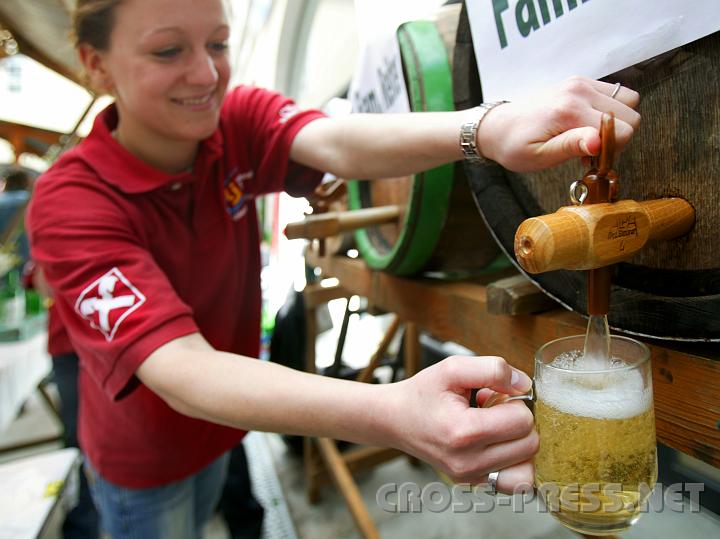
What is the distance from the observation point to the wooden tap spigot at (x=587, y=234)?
46 cm

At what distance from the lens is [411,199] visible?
39.6 inches

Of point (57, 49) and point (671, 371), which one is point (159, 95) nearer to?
point (671, 371)

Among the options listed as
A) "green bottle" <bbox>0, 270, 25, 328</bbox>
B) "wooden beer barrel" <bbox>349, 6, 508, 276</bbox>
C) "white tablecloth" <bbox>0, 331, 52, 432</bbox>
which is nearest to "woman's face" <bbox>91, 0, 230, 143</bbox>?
"wooden beer barrel" <bbox>349, 6, 508, 276</bbox>

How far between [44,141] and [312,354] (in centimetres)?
384

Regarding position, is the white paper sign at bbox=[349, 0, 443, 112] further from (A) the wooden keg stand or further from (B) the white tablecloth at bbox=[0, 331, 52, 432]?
(B) the white tablecloth at bbox=[0, 331, 52, 432]

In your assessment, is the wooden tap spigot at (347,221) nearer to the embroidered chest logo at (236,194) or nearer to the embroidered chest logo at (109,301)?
the embroidered chest logo at (236,194)

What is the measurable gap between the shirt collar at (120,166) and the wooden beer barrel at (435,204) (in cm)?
51

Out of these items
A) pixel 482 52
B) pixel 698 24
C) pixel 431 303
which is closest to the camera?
pixel 698 24

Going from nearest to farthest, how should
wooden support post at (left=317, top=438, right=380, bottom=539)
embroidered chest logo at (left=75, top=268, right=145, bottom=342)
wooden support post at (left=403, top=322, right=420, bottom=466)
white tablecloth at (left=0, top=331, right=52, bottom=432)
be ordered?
embroidered chest logo at (left=75, top=268, right=145, bottom=342) < wooden support post at (left=317, top=438, right=380, bottom=539) < white tablecloth at (left=0, top=331, right=52, bottom=432) < wooden support post at (left=403, top=322, right=420, bottom=466)

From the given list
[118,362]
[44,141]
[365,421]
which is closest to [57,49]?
[118,362]

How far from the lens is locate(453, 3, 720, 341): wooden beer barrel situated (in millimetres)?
509

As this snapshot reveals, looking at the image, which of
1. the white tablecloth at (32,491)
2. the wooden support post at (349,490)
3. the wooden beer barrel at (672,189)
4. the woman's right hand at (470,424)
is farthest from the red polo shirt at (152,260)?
the wooden support post at (349,490)

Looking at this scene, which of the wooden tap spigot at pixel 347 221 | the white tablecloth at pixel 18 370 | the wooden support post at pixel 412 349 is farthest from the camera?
the wooden support post at pixel 412 349

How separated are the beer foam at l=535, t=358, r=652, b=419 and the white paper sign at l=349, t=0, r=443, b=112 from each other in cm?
68
